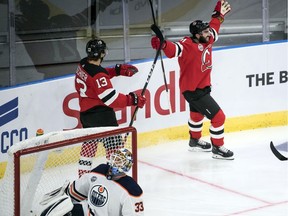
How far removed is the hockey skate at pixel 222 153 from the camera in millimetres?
6688

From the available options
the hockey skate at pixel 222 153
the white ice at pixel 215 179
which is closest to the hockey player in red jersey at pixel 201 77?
the hockey skate at pixel 222 153

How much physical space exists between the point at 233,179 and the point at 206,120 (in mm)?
1253

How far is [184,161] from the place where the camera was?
21.9 ft

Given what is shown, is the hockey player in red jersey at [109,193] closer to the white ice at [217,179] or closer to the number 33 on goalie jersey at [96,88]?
the white ice at [217,179]

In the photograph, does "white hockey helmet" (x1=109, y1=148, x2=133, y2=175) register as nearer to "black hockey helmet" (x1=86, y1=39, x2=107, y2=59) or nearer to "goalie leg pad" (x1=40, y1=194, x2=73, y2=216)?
"goalie leg pad" (x1=40, y1=194, x2=73, y2=216)

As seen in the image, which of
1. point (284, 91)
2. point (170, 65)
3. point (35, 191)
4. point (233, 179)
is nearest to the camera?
point (35, 191)

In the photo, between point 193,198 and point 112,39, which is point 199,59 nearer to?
point 112,39

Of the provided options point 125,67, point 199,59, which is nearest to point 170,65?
point 199,59

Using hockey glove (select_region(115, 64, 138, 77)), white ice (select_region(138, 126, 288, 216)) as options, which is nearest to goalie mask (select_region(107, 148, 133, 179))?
white ice (select_region(138, 126, 288, 216))

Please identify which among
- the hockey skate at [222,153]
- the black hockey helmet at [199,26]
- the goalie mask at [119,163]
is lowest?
the hockey skate at [222,153]

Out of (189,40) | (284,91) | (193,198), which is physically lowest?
(193,198)

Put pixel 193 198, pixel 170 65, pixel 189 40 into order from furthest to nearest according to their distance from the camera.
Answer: pixel 170 65, pixel 189 40, pixel 193 198

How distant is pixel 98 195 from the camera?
13.6 ft

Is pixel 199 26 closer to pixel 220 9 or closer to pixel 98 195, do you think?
pixel 220 9
